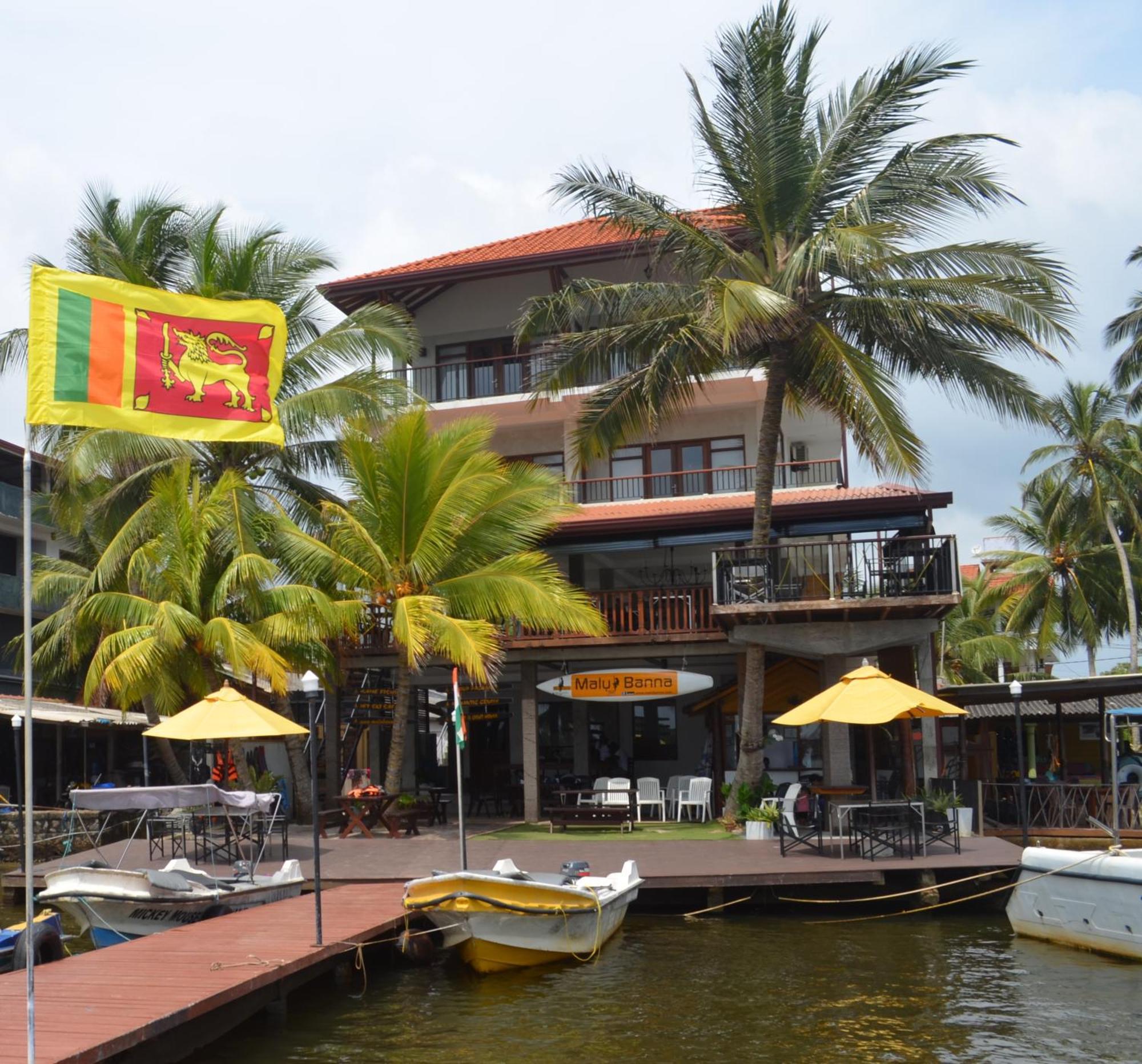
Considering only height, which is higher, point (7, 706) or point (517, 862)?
point (7, 706)

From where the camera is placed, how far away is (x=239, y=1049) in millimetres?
10945

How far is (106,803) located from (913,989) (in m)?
10.4

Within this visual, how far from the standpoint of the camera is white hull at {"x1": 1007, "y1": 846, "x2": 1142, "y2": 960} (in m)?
13.5

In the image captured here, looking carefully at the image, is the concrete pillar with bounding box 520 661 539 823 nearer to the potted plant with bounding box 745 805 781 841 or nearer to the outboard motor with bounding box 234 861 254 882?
the potted plant with bounding box 745 805 781 841

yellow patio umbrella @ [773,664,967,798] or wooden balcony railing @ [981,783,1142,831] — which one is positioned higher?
yellow patio umbrella @ [773,664,967,798]

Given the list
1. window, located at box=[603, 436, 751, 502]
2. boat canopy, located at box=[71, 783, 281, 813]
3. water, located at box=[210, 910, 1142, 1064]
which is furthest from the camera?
window, located at box=[603, 436, 751, 502]

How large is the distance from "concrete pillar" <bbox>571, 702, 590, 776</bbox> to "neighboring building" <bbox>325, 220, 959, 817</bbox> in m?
0.05

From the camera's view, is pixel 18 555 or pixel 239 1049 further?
pixel 18 555

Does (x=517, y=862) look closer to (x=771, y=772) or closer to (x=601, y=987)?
(x=601, y=987)

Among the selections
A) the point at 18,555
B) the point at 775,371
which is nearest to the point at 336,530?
the point at 775,371

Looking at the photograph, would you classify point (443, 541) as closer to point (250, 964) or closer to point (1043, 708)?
point (250, 964)

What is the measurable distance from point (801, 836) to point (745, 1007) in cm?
732

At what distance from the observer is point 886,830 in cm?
1702

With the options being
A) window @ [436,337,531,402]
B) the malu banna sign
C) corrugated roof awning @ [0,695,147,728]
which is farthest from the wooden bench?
window @ [436,337,531,402]
